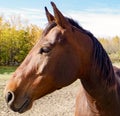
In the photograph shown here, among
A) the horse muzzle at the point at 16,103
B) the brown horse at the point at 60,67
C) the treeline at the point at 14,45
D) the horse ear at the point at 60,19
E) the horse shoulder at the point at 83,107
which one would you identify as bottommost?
the treeline at the point at 14,45

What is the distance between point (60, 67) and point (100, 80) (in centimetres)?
35

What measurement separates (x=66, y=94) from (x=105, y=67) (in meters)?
7.23

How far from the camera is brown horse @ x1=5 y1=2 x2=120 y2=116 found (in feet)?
7.02

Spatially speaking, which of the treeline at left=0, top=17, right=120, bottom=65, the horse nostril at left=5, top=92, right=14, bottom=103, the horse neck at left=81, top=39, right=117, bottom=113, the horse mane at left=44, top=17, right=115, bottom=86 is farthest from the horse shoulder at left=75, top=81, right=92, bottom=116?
the treeline at left=0, top=17, right=120, bottom=65

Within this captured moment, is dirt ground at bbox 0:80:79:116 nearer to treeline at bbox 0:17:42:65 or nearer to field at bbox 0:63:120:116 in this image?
field at bbox 0:63:120:116

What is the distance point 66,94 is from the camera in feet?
31.0

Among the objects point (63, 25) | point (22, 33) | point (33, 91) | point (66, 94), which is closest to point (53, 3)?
point (63, 25)

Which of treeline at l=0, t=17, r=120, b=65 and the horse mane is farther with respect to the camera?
treeline at l=0, t=17, r=120, b=65

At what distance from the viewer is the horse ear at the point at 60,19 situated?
2.18 meters

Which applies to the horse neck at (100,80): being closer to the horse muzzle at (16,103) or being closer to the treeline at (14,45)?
the horse muzzle at (16,103)

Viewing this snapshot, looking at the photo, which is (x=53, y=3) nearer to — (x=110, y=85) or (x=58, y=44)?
(x=58, y=44)

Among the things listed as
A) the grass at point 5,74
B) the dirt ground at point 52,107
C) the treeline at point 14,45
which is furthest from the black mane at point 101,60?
the treeline at point 14,45

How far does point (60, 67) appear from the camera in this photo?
7.29 feet

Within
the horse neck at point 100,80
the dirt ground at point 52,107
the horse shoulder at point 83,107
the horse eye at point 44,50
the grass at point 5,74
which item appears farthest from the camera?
the grass at point 5,74
